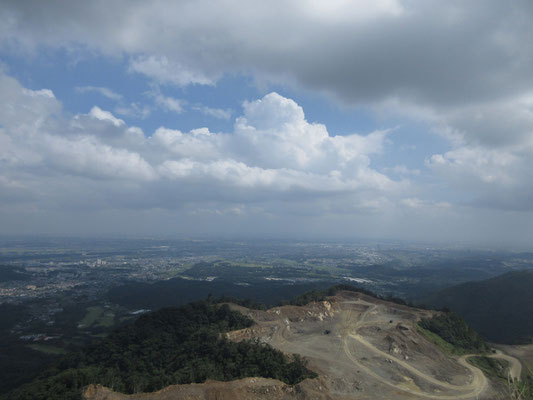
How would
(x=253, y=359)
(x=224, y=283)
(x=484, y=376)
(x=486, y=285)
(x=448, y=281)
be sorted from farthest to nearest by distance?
(x=448, y=281) < (x=224, y=283) < (x=486, y=285) < (x=484, y=376) < (x=253, y=359)

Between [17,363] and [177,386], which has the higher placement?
[177,386]

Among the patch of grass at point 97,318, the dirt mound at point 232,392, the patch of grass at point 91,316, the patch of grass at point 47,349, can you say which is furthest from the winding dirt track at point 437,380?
the patch of grass at point 91,316

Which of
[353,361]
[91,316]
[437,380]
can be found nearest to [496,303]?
[437,380]

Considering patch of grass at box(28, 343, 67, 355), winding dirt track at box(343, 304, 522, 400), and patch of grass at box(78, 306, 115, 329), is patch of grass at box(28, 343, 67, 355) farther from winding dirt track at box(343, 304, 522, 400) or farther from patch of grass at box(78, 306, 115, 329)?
winding dirt track at box(343, 304, 522, 400)

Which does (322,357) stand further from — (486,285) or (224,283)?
(224,283)

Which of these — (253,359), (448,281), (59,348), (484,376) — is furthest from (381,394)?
(448,281)

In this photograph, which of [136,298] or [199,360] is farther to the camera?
[136,298]
